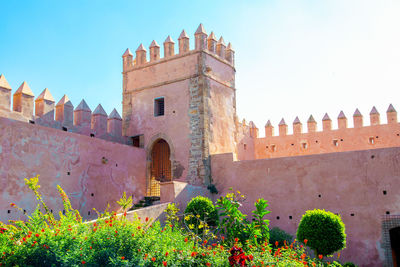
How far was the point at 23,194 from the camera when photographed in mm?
12203

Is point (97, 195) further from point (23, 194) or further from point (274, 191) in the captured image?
point (274, 191)

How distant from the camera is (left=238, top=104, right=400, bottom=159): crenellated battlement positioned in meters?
18.5

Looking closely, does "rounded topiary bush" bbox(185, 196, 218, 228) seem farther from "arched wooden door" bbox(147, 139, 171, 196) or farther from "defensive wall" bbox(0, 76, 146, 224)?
"arched wooden door" bbox(147, 139, 171, 196)

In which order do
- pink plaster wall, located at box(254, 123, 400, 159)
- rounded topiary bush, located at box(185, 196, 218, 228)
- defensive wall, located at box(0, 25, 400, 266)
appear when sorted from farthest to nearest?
pink plaster wall, located at box(254, 123, 400, 159)
defensive wall, located at box(0, 25, 400, 266)
rounded topiary bush, located at box(185, 196, 218, 228)

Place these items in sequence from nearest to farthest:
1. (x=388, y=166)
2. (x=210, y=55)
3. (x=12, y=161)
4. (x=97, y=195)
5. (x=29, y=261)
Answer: (x=29, y=261), (x=12, y=161), (x=388, y=166), (x=97, y=195), (x=210, y=55)

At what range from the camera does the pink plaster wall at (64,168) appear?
12.0 metres

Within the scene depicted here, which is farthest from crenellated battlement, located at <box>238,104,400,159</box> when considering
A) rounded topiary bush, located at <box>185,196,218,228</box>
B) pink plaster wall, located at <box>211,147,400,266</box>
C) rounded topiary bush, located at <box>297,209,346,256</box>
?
rounded topiary bush, located at <box>297,209,346,256</box>

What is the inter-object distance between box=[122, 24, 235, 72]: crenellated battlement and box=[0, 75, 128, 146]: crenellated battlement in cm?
262

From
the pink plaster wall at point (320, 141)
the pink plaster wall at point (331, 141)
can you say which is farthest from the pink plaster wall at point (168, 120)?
the pink plaster wall at point (331, 141)

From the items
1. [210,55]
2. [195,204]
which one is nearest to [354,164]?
[195,204]

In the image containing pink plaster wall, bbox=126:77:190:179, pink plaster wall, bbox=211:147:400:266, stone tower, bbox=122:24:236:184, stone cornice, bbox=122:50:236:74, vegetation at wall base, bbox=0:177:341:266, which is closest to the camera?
vegetation at wall base, bbox=0:177:341:266

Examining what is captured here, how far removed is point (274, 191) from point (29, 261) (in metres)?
9.17

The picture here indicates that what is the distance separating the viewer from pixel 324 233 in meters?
11.2

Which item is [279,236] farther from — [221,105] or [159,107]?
[159,107]
